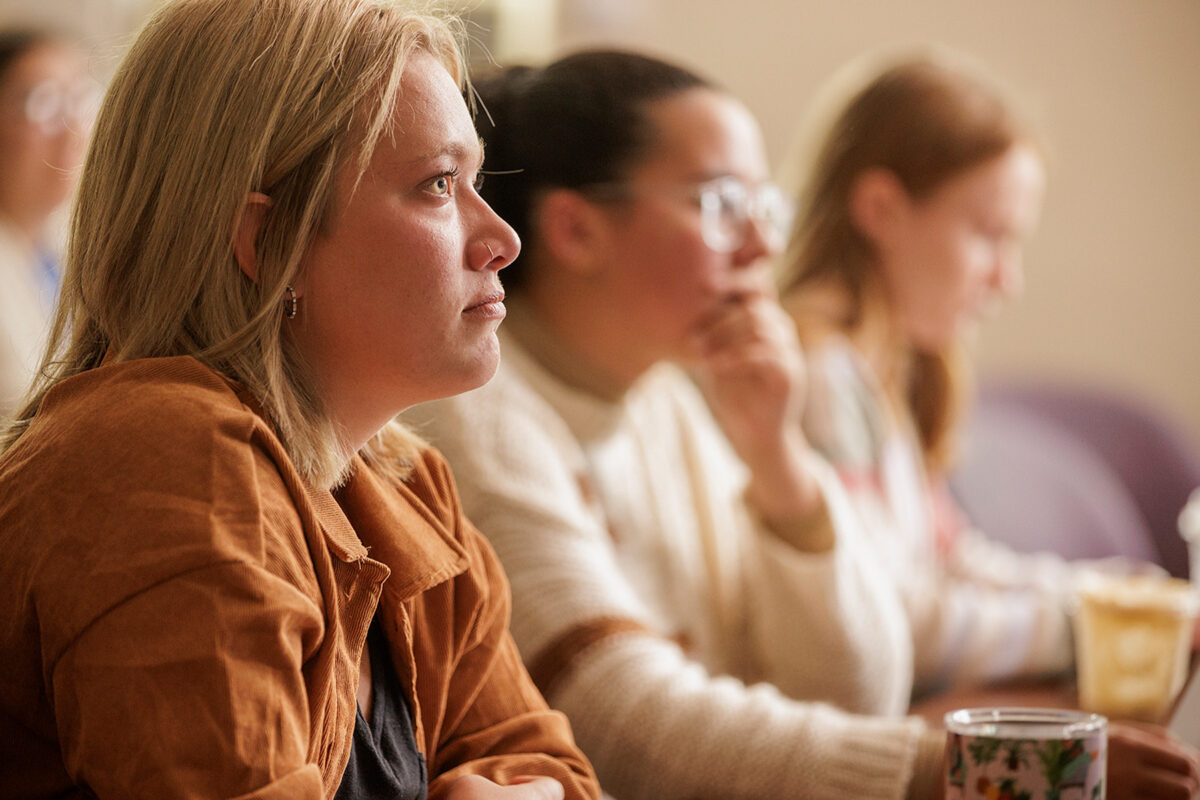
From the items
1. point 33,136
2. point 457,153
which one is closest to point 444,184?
point 457,153

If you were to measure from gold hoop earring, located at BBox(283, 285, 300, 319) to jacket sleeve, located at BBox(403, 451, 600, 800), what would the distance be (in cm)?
19

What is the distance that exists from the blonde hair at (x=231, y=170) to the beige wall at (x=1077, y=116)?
2183 mm

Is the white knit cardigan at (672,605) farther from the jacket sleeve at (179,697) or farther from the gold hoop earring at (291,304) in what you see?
the jacket sleeve at (179,697)

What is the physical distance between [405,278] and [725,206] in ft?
2.04

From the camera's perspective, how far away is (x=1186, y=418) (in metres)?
2.99

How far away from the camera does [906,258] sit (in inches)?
72.4

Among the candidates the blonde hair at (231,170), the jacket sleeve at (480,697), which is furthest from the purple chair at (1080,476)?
the blonde hair at (231,170)

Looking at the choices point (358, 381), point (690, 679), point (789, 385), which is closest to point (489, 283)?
point (358, 381)

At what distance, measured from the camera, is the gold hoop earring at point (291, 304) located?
2.43 ft

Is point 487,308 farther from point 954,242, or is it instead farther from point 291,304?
point 954,242

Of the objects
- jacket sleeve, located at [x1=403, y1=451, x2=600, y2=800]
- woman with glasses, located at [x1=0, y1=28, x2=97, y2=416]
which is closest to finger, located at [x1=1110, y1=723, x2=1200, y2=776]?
jacket sleeve, located at [x1=403, y1=451, x2=600, y2=800]

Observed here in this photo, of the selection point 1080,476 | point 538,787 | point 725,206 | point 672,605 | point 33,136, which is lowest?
point 1080,476

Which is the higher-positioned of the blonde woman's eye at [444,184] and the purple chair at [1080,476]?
the blonde woman's eye at [444,184]

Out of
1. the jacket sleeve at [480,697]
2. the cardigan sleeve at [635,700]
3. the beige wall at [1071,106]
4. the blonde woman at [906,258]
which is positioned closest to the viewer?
the jacket sleeve at [480,697]
